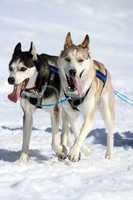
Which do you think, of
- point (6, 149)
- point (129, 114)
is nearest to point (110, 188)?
point (6, 149)

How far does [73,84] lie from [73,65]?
0.21m

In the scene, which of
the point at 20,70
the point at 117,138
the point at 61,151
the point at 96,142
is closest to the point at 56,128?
the point at 61,151

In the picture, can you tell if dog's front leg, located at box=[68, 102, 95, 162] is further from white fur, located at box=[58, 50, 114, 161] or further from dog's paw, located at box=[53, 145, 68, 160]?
dog's paw, located at box=[53, 145, 68, 160]

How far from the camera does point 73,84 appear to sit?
4891 mm

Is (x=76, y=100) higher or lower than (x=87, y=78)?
lower

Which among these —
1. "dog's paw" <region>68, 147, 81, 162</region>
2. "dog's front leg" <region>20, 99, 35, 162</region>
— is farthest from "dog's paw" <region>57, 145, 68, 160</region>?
"dog's paw" <region>68, 147, 81, 162</region>

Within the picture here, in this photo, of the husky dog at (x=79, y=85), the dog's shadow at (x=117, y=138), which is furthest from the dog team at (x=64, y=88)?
the dog's shadow at (x=117, y=138)

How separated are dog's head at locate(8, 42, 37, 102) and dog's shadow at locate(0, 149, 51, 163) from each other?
68cm

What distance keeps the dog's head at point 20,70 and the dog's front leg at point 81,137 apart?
0.62m

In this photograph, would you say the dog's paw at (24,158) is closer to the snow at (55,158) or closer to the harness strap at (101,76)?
the snow at (55,158)

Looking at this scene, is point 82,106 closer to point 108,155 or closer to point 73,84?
point 73,84

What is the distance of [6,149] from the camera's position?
234 inches

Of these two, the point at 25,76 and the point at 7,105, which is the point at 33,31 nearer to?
the point at 7,105

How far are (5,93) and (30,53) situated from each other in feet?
21.5
